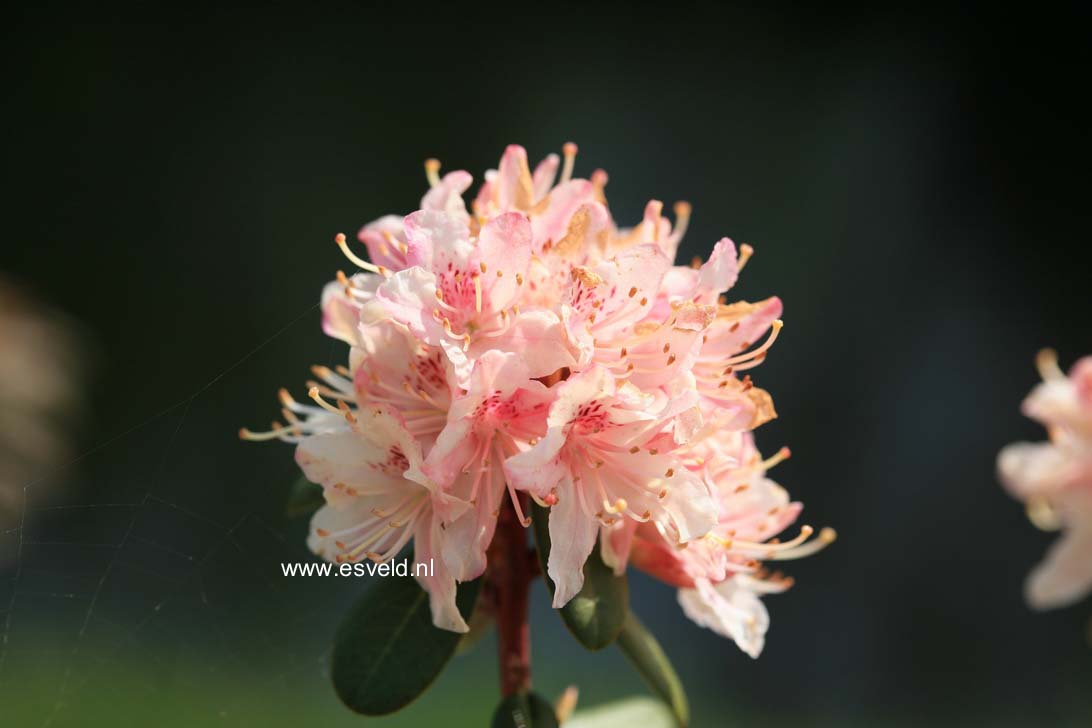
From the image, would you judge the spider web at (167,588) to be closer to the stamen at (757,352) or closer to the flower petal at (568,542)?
the flower petal at (568,542)

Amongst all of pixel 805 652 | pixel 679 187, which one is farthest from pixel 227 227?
pixel 805 652

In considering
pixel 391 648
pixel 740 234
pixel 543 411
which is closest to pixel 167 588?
pixel 391 648

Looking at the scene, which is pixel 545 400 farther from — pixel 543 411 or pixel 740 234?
pixel 740 234

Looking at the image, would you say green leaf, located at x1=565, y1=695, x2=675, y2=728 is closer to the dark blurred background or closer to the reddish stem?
the reddish stem

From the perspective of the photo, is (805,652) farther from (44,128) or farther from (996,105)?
(44,128)

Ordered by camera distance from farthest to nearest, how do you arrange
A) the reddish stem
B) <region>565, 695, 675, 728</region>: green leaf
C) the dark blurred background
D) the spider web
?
the dark blurred background, the spider web, <region>565, 695, 675, 728</region>: green leaf, the reddish stem

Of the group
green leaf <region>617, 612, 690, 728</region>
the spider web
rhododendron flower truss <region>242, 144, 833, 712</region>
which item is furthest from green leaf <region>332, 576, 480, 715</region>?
the spider web

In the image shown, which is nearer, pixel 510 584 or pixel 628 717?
pixel 510 584
